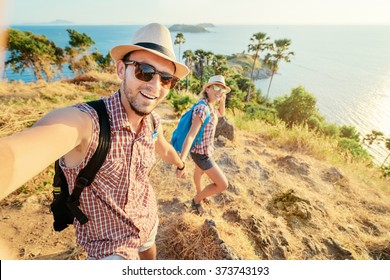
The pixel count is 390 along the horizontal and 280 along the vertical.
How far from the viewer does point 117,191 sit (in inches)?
60.6

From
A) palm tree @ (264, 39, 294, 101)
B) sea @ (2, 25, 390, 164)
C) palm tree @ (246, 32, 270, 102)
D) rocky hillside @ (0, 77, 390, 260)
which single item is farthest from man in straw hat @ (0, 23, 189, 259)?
palm tree @ (264, 39, 294, 101)

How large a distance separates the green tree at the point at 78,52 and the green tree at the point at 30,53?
2.43 meters

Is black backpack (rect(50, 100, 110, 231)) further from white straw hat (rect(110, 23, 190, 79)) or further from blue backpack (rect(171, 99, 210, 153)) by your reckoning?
blue backpack (rect(171, 99, 210, 153))

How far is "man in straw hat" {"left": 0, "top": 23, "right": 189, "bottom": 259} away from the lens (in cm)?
132

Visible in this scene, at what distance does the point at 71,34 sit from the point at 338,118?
5070 centimetres

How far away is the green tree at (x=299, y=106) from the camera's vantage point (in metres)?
34.0

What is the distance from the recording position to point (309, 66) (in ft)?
318

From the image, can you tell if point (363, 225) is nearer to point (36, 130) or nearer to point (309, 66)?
point (36, 130)

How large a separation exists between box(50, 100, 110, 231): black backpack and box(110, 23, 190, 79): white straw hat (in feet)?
1.22

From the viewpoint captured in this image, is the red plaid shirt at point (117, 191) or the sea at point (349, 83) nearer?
the red plaid shirt at point (117, 191)

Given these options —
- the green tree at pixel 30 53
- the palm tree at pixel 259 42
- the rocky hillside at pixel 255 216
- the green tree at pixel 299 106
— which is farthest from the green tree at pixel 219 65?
the rocky hillside at pixel 255 216

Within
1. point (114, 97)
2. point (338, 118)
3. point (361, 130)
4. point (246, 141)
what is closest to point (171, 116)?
point (246, 141)

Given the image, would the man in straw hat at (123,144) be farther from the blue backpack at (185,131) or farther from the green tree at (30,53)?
→ the green tree at (30,53)

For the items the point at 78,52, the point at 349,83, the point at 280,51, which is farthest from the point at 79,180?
the point at 349,83
